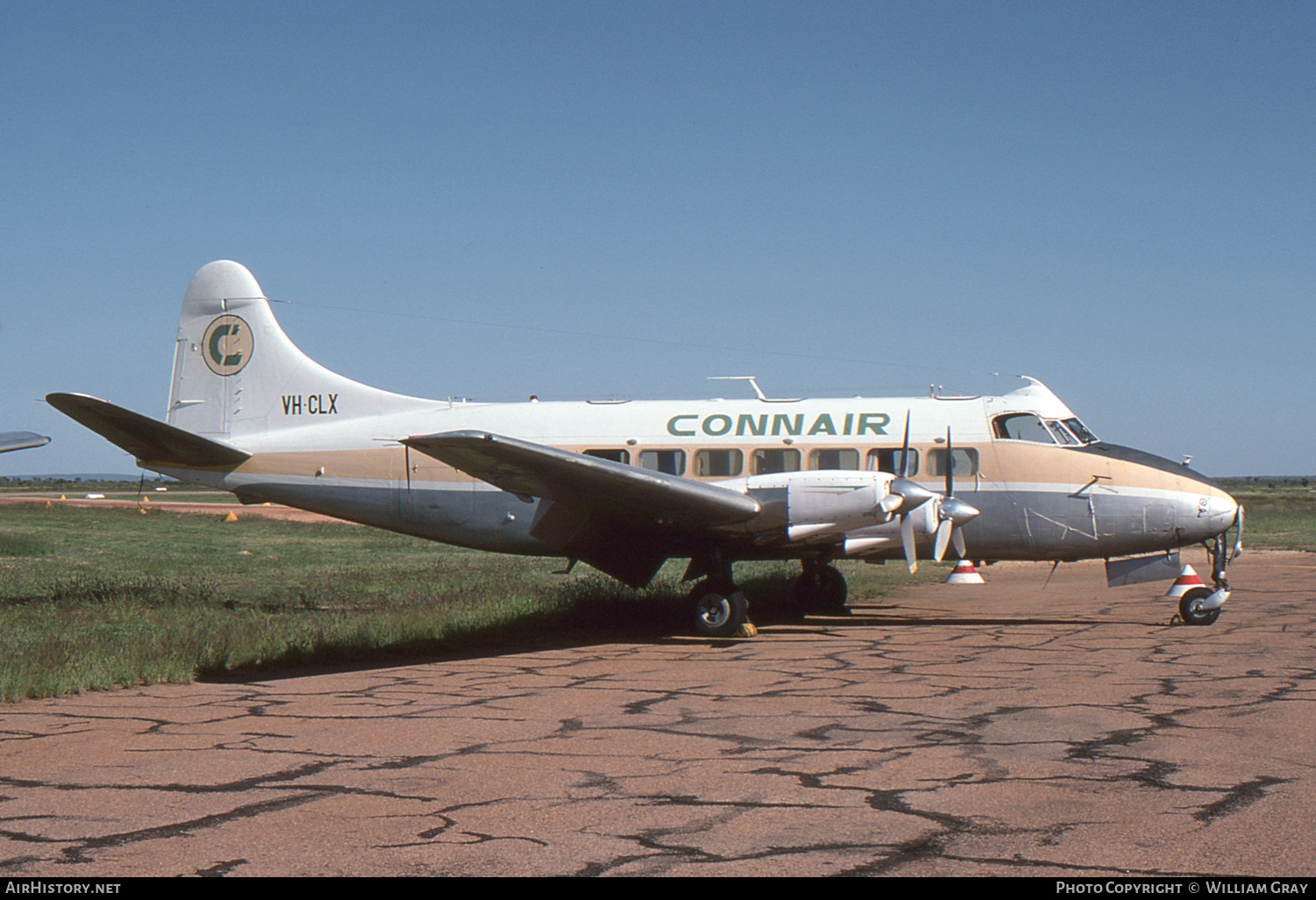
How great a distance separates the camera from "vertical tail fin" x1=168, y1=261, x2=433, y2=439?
18.1 meters

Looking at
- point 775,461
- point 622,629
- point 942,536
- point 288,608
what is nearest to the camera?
point 942,536

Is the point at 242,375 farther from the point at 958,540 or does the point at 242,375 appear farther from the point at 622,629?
the point at 958,540

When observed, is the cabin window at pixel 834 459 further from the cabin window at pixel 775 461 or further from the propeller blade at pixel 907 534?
the propeller blade at pixel 907 534

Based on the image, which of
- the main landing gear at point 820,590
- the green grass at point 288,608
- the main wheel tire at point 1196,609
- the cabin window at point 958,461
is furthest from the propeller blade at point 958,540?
the green grass at point 288,608

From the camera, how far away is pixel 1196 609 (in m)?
14.6

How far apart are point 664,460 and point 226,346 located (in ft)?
25.9

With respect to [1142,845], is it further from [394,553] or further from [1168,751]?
[394,553]

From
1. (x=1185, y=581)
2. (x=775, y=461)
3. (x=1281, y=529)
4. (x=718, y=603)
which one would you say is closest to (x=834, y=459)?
(x=775, y=461)

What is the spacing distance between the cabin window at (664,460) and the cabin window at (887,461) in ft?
8.68

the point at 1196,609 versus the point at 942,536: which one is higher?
the point at 942,536

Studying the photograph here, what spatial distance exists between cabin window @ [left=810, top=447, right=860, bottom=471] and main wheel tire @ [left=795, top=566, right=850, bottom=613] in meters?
2.12

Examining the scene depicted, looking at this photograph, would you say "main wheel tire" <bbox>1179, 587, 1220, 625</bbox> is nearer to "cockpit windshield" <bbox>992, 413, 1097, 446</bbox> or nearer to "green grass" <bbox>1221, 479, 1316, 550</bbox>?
"cockpit windshield" <bbox>992, 413, 1097, 446</bbox>

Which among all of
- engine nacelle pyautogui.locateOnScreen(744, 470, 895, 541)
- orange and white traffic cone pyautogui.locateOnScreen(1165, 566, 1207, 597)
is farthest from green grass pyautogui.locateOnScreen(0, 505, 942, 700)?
orange and white traffic cone pyautogui.locateOnScreen(1165, 566, 1207, 597)
